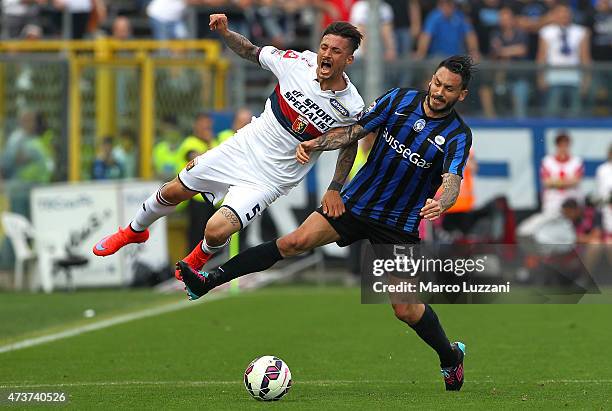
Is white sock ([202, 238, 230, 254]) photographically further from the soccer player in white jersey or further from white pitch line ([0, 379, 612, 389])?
white pitch line ([0, 379, 612, 389])

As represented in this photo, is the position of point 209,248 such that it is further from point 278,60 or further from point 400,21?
point 400,21

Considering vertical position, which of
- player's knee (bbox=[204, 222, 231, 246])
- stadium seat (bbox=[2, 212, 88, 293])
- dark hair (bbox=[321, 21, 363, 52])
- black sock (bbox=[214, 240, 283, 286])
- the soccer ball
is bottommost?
stadium seat (bbox=[2, 212, 88, 293])

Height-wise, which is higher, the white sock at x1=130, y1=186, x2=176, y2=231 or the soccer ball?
the white sock at x1=130, y1=186, x2=176, y2=231

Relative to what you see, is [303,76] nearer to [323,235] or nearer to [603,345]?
[323,235]

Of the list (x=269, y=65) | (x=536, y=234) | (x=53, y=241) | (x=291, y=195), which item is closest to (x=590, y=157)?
(x=536, y=234)

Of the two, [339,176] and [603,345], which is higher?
[339,176]

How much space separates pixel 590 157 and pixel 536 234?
1.67 metres

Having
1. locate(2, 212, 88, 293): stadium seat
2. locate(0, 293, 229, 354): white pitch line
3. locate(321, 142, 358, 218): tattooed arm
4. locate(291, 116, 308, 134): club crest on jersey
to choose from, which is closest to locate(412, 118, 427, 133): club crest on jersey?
locate(321, 142, 358, 218): tattooed arm

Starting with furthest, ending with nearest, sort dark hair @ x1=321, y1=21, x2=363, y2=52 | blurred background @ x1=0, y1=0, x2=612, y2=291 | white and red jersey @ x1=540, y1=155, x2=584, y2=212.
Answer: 1. white and red jersey @ x1=540, y1=155, x2=584, y2=212
2. blurred background @ x1=0, y1=0, x2=612, y2=291
3. dark hair @ x1=321, y1=21, x2=363, y2=52

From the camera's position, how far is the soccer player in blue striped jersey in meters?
9.33

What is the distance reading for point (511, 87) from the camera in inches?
829

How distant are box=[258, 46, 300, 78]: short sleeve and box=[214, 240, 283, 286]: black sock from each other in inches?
54.1

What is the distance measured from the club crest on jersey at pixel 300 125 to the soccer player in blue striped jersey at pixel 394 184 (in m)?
0.41

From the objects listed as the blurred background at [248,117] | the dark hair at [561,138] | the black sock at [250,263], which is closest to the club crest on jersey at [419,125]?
the black sock at [250,263]
